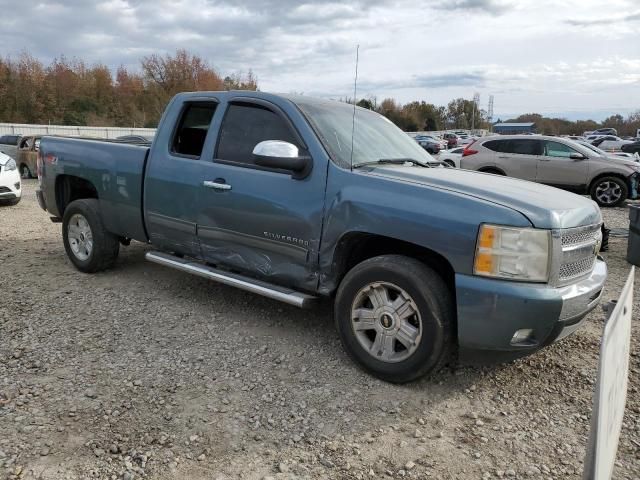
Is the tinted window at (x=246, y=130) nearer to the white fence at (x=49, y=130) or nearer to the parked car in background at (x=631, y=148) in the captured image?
the parked car in background at (x=631, y=148)

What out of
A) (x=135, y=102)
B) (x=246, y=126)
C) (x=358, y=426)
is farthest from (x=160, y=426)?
(x=135, y=102)

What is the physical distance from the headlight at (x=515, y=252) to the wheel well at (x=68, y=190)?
450cm

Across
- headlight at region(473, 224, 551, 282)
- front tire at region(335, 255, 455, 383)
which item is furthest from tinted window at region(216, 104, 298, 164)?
headlight at region(473, 224, 551, 282)

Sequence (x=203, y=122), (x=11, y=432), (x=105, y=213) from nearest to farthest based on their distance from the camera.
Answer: (x=11, y=432)
(x=203, y=122)
(x=105, y=213)

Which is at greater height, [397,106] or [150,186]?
[397,106]

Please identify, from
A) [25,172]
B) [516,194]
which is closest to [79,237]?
[516,194]

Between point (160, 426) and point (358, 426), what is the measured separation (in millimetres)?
1086

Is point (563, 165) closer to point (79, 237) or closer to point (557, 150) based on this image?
point (557, 150)

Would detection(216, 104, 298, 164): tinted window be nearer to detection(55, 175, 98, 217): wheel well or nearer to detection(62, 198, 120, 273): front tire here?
detection(62, 198, 120, 273): front tire

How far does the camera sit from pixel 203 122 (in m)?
4.68

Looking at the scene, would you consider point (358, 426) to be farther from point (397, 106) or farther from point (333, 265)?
point (397, 106)

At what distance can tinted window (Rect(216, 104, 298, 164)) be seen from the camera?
13.3 ft

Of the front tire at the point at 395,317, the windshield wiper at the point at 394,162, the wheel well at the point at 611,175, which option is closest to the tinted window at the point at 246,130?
the windshield wiper at the point at 394,162

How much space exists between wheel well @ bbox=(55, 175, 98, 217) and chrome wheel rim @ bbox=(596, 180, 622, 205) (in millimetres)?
11310
